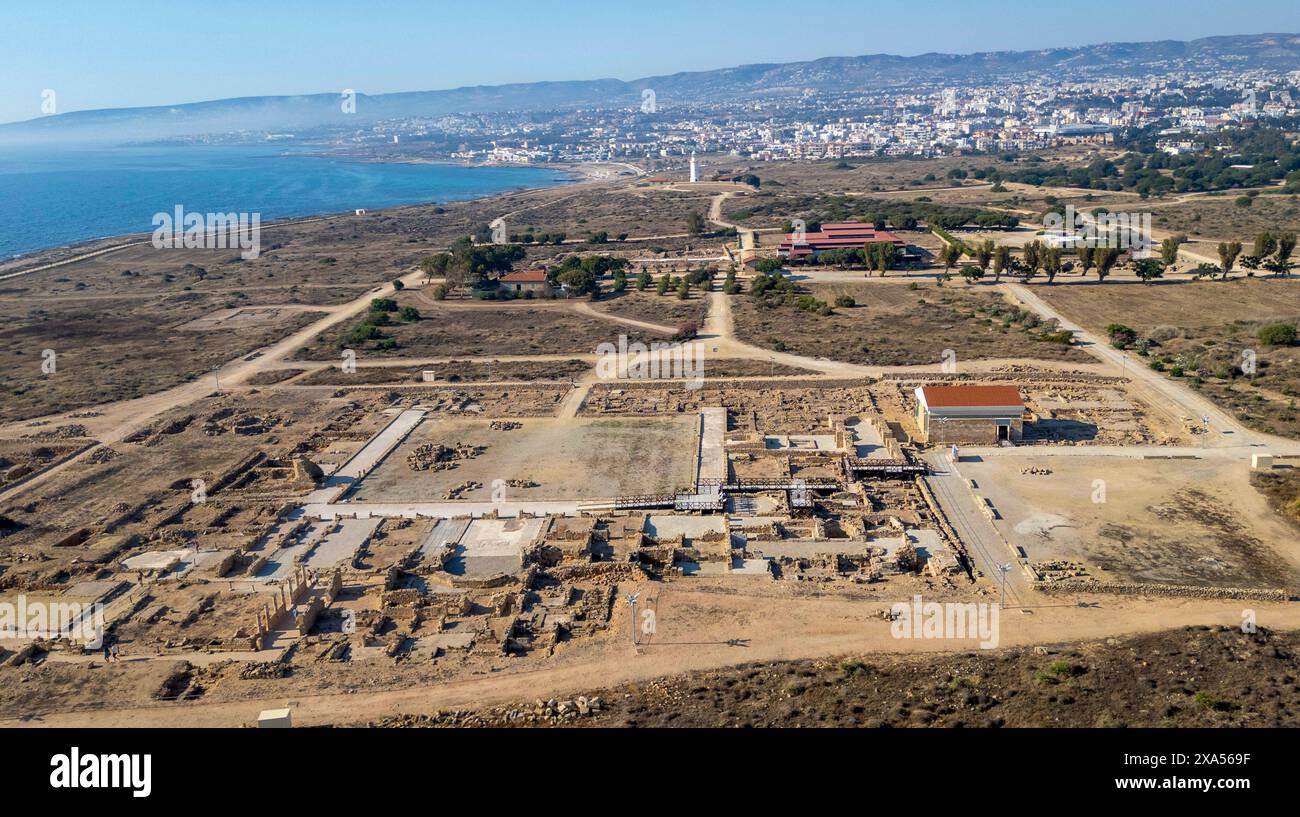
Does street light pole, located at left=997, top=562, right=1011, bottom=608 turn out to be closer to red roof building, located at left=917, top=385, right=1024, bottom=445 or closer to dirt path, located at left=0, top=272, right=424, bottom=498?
red roof building, located at left=917, top=385, right=1024, bottom=445

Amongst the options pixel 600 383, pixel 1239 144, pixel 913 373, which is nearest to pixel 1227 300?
pixel 913 373

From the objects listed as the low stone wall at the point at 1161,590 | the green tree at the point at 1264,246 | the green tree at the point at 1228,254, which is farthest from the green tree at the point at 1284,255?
the low stone wall at the point at 1161,590

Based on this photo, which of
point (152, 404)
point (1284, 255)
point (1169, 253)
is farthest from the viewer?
point (1169, 253)

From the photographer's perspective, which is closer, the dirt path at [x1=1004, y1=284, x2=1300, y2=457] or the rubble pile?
the dirt path at [x1=1004, y1=284, x2=1300, y2=457]

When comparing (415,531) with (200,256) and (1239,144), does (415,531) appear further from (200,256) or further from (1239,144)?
(1239,144)

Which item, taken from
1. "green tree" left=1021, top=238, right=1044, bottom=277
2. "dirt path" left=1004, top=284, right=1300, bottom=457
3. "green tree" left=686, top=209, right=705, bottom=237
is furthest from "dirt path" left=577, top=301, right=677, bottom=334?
"green tree" left=686, top=209, right=705, bottom=237

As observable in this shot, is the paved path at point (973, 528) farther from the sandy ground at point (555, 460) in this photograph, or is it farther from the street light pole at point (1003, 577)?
the sandy ground at point (555, 460)

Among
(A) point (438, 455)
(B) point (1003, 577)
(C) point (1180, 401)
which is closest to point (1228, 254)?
(C) point (1180, 401)

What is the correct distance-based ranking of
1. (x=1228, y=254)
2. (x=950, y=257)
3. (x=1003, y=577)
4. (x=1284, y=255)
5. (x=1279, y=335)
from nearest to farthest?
(x=1003, y=577) < (x=1279, y=335) < (x=1228, y=254) < (x=1284, y=255) < (x=950, y=257)

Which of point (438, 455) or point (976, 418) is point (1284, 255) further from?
point (438, 455)
